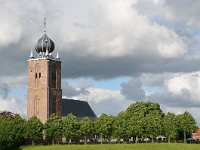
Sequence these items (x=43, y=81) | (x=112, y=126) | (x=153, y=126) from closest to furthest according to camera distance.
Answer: (x=153, y=126) → (x=112, y=126) → (x=43, y=81)

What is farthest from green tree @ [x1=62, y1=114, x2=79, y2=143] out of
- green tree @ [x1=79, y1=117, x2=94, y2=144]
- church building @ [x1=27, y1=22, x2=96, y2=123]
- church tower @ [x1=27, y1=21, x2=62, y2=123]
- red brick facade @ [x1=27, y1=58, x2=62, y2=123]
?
church tower @ [x1=27, y1=21, x2=62, y2=123]

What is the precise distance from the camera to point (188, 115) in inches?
5054

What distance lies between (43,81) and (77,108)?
21.7 m

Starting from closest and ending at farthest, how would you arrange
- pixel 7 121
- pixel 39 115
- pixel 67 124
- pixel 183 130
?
pixel 7 121 < pixel 67 124 < pixel 183 130 < pixel 39 115

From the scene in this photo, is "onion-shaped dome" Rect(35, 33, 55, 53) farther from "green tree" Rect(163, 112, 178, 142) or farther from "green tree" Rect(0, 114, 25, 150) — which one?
"green tree" Rect(0, 114, 25, 150)

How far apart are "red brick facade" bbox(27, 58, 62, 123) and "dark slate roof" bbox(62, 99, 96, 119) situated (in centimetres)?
865

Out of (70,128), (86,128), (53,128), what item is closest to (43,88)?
(86,128)

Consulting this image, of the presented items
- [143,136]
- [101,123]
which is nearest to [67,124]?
[101,123]

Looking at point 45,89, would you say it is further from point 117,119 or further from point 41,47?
point 117,119

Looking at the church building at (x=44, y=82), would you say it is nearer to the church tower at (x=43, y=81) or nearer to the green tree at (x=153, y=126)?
the church tower at (x=43, y=81)

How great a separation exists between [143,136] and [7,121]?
31.6m

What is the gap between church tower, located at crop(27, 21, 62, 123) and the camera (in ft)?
476

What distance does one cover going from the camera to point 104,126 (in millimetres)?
120375

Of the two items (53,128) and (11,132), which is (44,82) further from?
(11,132)
